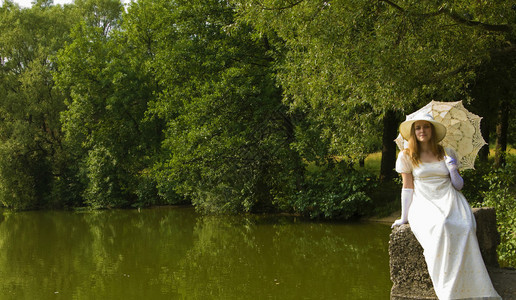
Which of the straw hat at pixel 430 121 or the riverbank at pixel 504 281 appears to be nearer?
the riverbank at pixel 504 281

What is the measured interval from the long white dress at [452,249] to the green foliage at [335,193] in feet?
39.8

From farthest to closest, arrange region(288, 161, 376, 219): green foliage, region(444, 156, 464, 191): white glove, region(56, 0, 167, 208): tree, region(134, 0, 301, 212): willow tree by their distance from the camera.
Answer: region(56, 0, 167, 208): tree
region(134, 0, 301, 212): willow tree
region(288, 161, 376, 219): green foliage
region(444, 156, 464, 191): white glove

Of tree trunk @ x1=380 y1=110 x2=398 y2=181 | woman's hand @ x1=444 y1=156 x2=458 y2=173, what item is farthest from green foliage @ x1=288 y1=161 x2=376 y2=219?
woman's hand @ x1=444 y1=156 x2=458 y2=173

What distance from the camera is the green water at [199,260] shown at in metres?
9.62

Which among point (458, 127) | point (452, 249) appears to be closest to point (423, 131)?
point (458, 127)

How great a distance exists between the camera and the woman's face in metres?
4.88

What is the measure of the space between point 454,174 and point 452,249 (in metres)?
0.74

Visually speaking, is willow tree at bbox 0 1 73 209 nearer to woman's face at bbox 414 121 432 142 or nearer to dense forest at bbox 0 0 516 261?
dense forest at bbox 0 0 516 261

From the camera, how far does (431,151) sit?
4.85 m

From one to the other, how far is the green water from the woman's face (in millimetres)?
4427

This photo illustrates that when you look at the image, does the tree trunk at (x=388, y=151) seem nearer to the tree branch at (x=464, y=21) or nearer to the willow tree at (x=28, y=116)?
the tree branch at (x=464, y=21)

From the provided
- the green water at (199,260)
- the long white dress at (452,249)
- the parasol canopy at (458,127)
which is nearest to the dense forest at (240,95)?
the green water at (199,260)

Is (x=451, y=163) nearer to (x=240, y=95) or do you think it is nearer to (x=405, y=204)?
(x=405, y=204)

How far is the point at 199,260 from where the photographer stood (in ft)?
40.5
